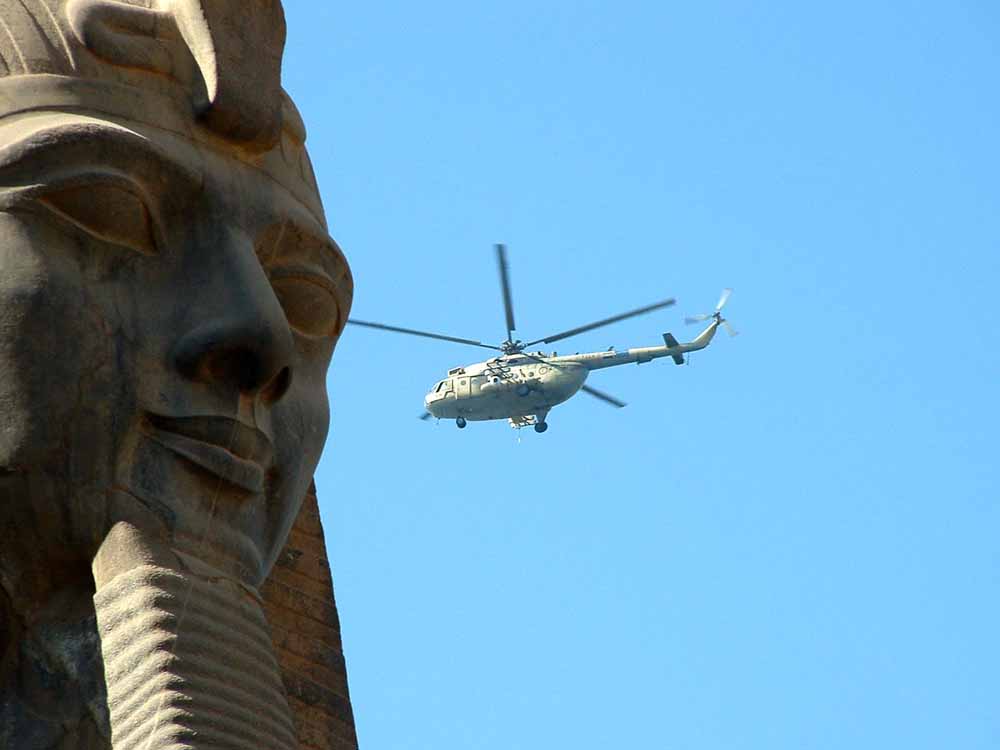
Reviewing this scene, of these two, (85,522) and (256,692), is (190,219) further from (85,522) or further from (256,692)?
(256,692)

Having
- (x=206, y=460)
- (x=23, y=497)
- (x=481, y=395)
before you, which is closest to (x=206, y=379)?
(x=206, y=460)

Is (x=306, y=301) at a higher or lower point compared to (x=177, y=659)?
higher

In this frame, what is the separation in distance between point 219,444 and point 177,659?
574mm

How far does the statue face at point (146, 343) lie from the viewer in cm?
516

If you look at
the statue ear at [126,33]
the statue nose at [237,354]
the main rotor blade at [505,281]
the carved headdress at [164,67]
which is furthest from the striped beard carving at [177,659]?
the main rotor blade at [505,281]

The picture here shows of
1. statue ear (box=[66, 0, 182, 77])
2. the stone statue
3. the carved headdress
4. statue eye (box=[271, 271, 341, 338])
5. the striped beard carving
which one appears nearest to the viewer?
the striped beard carving

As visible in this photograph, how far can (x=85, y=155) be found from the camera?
17.4 ft

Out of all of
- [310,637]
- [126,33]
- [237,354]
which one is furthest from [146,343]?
[310,637]

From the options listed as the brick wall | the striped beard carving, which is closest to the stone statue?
the striped beard carving

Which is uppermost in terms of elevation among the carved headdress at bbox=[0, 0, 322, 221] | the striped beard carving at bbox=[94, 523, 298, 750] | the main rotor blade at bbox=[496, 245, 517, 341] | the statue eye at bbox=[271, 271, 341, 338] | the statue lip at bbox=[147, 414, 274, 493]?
the main rotor blade at bbox=[496, 245, 517, 341]

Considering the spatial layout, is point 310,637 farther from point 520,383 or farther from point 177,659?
point 520,383

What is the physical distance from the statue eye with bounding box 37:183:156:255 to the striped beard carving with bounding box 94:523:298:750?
67cm

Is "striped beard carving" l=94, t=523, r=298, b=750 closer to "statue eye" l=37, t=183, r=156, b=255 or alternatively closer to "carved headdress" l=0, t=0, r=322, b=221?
"statue eye" l=37, t=183, r=156, b=255

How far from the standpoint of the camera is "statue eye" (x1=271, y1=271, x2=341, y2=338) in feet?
19.2
